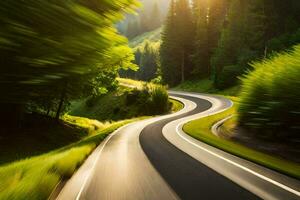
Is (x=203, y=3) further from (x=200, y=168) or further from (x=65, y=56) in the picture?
(x=65, y=56)

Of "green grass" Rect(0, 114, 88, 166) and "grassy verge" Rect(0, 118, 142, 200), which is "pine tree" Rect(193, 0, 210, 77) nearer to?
"green grass" Rect(0, 114, 88, 166)

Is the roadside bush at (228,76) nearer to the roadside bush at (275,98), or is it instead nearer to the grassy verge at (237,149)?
the grassy verge at (237,149)

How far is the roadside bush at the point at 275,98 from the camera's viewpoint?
51.2ft

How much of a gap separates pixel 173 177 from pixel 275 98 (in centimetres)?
871

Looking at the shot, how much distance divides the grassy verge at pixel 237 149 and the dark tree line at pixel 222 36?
36.6 feet

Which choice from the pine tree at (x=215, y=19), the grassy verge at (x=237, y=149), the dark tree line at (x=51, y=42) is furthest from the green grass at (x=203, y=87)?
the dark tree line at (x=51, y=42)

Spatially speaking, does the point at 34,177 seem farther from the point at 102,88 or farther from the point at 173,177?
the point at 102,88

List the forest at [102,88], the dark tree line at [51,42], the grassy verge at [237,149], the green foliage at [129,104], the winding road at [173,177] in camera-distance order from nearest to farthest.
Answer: the dark tree line at [51,42] → the forest at [102,88] → the winding road at [173,177] → the grassy verge at [237,149] → the green foliage at [129,104]

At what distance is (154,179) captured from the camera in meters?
10.2

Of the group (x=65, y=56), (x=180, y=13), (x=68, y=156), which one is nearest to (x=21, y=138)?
(x=68, y=156)

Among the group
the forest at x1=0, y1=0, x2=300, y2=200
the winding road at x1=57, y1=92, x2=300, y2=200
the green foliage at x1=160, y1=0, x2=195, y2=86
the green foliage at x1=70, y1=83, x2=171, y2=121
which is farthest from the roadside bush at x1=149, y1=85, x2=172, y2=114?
the winding road at x1=57, y1=92, x2=300, y2=200

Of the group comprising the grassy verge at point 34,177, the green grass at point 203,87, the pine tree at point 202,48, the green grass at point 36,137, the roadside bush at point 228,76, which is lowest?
the green grass at point 36,137

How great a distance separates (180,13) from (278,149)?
67.3 metres

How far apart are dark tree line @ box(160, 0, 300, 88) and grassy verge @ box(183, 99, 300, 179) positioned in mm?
11168
